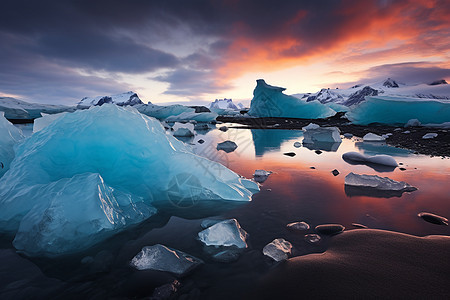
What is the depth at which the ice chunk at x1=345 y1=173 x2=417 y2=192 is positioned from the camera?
3674 mm

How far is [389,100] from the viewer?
1636cm

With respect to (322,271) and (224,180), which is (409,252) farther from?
(224,180)

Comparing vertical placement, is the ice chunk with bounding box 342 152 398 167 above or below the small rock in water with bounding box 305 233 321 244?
above

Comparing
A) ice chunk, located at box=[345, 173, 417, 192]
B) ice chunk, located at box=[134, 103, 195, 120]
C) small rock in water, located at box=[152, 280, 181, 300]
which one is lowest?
small rock in water, located at box=[152, 280, 181, 300]

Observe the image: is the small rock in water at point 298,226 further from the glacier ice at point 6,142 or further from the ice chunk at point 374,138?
the ice chunk at point 374,138

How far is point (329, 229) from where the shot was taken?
243 centimetres

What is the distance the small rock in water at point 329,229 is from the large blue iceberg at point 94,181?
1244mm

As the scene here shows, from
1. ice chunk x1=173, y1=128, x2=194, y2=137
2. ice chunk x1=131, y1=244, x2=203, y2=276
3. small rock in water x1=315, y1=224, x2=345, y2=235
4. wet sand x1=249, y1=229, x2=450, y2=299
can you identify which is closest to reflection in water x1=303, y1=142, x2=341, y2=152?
small rock in water x1=315, y1=224, x2=345, y2=235

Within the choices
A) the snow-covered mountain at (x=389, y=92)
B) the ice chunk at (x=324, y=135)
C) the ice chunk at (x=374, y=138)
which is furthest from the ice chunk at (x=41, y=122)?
the snow-covered mountain at (x=389, y=92)

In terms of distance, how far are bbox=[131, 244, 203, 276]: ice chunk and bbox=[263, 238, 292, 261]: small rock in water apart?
62 centimetres

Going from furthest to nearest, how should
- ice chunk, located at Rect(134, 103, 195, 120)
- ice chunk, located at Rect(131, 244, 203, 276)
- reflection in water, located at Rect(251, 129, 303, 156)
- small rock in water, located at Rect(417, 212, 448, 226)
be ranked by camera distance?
ice chunk, located at Rect(134, 103, 195, 120)
reflection in water, located at Rect(251, 129, 303, 156)
small rock in water, located at Rect(417, 212, 448, 226)
ice chunk, located at Rect(131, 244, 203, 276)

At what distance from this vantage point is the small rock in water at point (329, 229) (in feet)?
7.82

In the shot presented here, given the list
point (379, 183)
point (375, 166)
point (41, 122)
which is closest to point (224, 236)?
point (379, 183)

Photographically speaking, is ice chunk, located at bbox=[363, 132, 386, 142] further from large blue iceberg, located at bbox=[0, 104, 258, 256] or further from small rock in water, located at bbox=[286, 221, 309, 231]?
small rock in water, located at bbox=[286, 221, 309, 231]
